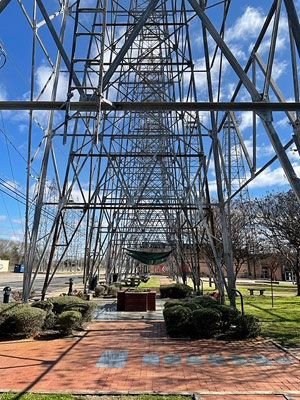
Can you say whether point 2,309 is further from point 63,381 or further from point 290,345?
point 290,345

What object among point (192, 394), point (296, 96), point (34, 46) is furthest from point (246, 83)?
point (34, 46)

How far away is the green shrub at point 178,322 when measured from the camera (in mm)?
9952

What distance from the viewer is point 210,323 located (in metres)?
9.68

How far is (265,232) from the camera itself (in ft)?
96.2

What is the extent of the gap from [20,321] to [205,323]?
504cm

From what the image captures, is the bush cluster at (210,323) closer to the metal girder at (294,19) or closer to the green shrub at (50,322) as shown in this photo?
the green shrub at (50,322)

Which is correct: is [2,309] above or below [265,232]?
below

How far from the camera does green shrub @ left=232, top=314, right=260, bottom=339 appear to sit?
9516mm

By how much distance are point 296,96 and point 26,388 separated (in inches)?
260

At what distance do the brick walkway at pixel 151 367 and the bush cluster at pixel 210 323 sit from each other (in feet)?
1.31

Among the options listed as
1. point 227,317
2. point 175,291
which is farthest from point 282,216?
point 227,317

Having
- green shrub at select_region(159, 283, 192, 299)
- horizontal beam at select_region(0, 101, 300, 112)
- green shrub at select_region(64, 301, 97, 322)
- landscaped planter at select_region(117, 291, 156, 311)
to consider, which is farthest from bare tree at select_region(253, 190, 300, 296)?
horizontal beam at select_region(0, 101, 300, 112)

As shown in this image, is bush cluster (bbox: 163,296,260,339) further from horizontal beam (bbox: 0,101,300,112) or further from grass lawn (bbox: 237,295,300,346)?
horizontal beam (bbox: 0,101,300,112)

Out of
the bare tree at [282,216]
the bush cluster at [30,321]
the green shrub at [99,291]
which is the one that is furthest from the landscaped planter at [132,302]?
the bare tree at [282,216]
